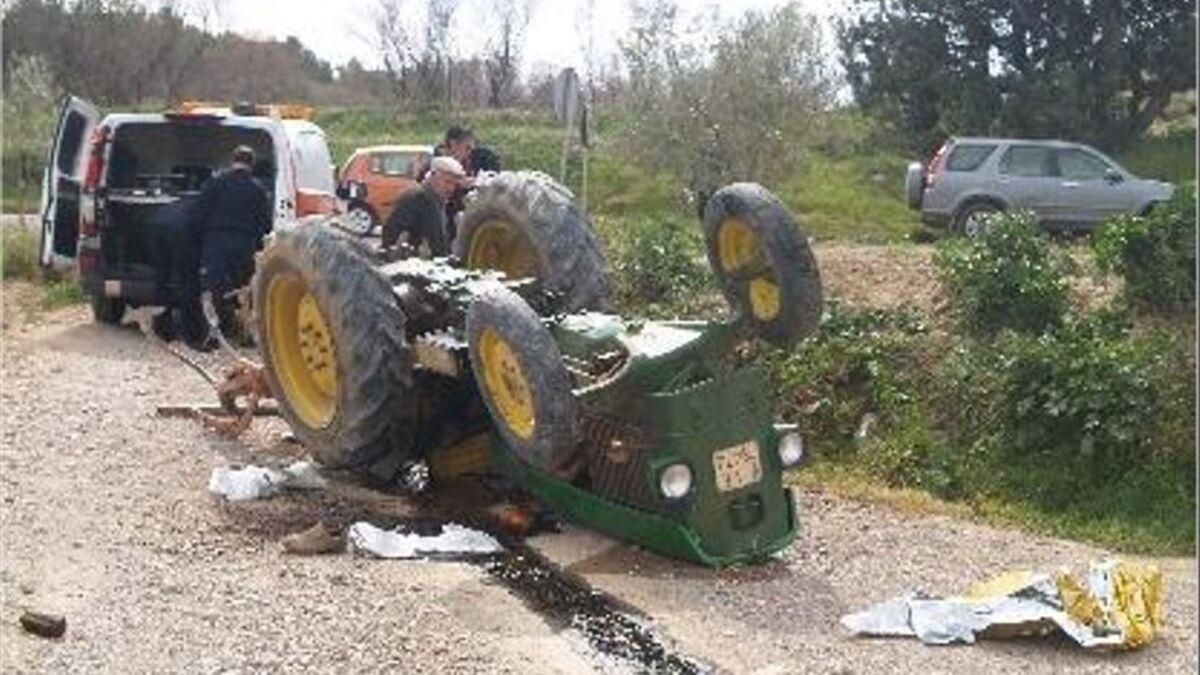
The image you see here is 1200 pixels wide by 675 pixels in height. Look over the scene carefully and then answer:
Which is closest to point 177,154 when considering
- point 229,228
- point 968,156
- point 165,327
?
point 165,327

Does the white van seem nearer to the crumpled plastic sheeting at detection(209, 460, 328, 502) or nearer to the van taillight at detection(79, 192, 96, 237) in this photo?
the van taillight at detection(79, 192, 96, 237)

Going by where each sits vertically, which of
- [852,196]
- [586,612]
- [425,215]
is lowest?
[852,196]

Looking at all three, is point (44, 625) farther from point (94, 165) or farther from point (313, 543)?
point (94, 165)

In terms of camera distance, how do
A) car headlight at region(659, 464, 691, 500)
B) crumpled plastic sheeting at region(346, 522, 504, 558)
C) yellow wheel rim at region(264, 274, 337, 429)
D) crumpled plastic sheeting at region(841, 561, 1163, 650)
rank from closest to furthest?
1. crumpled plastic sheeting at region(841, 561, 1163, 650)
2. car headlight at region(659, 464, 691, 500)
3. crumpled plastic sheeting at region(346, 522, 504, 558)
4. yellow wheel rim at region(264, 274, 337, 429)

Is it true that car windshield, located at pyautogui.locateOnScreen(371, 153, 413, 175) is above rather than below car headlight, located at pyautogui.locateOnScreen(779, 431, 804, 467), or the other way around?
below

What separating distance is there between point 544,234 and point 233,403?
6.99 feet

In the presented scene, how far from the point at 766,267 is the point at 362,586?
7.07 ft

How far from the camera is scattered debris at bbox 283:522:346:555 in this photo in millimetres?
8008

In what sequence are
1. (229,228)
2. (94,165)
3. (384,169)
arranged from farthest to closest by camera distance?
(384,169) → (94,165) → (229,228)

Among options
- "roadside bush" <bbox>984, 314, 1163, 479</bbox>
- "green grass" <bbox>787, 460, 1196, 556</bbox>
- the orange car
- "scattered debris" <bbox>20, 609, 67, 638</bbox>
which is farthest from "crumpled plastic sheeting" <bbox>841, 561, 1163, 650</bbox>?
the orange car

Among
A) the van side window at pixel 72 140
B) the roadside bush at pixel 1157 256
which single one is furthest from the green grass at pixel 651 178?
the roadside bush at pixel 1157 256

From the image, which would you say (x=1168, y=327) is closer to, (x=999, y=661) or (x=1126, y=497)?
(x=1126, y=497)

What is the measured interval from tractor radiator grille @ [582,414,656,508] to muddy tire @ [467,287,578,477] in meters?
0.13

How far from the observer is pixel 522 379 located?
7.44 meters
